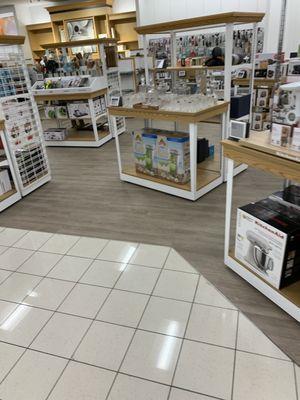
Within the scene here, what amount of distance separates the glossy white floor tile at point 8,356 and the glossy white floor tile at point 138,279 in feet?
2.43

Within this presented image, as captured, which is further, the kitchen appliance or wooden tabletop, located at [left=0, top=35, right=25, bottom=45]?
wooden tabletop, located at [left=0, top=35, right=25, bottom=45]

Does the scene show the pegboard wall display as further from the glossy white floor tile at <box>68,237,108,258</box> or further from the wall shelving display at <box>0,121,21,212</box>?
the glossy white floor tile at <box>68,237,108,258</box>

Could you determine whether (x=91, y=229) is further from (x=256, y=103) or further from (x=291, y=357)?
(x=256, y=103)

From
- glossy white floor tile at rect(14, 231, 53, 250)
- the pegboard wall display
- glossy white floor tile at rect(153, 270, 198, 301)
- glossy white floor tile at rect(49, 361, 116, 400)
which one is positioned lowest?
glossy white floor tile at rect(14, 231, 53, 250)

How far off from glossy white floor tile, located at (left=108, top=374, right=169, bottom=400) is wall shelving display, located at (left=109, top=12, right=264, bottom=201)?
210 cm

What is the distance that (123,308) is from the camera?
209 cm

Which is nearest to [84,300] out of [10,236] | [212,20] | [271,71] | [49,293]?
[49,293]

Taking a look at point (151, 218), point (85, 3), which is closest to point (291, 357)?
point (151, 218)

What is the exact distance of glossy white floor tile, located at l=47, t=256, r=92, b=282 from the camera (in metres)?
2.44

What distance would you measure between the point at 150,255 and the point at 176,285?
43 cm

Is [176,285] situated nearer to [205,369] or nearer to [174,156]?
[205,369]

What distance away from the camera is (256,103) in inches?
215

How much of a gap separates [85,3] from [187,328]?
9.36 m

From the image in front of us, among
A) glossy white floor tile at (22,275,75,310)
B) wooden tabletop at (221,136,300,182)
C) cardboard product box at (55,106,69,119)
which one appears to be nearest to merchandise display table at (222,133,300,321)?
wooden tabletop at (221,136,300,182)
